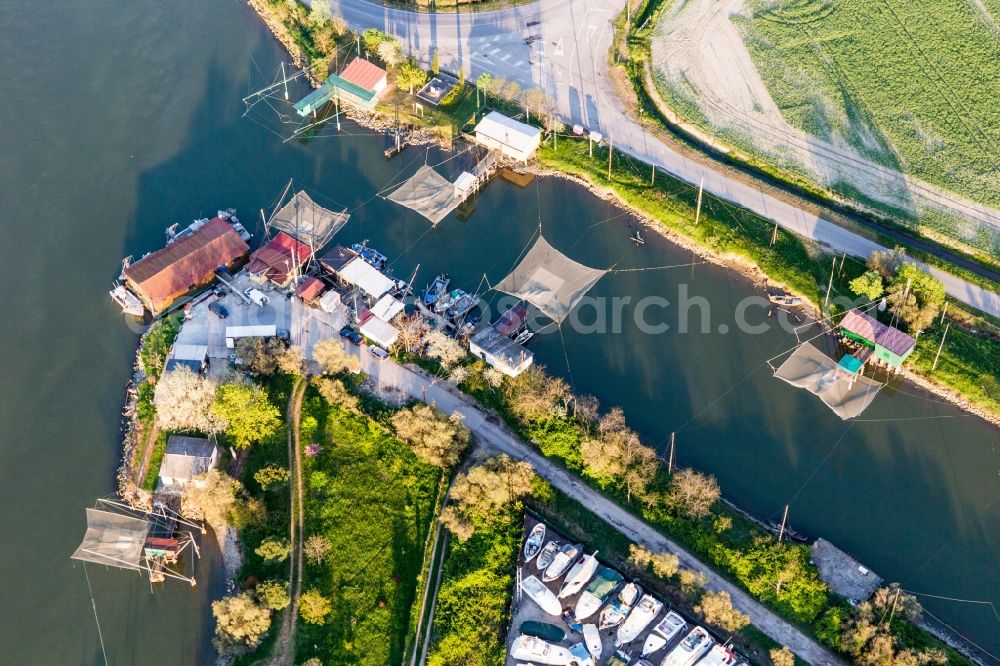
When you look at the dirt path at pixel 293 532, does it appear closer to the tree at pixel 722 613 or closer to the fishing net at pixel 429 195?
the fishing net at pixel 429 195

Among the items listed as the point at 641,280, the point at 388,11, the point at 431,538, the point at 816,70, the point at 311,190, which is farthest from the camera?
the point at 388,11

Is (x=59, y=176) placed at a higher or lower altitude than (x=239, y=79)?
lower

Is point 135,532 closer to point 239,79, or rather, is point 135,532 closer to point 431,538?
point 431,538

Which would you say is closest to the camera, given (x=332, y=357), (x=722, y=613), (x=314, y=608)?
(x=722, y=613)

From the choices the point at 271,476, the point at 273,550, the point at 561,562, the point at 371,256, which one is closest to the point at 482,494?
the point at 561,562

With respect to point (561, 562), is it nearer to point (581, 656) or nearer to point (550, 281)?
point (581, 656)

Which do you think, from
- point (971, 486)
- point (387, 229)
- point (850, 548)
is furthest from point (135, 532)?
point (971, 486)

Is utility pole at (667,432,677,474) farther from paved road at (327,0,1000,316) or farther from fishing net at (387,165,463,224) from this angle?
fishing net at (387,165,463,224)

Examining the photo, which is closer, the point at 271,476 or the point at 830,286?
the point at 271,476
